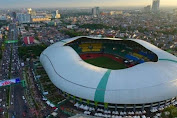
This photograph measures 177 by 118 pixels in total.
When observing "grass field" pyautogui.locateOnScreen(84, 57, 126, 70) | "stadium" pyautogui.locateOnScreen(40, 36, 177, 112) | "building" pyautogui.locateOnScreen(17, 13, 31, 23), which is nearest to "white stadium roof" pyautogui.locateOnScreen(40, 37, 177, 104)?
"stadium" pyautogui.locateOnScreen(40, 36, 177, 112)

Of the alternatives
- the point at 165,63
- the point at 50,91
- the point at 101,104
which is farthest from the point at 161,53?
the point at 50,91

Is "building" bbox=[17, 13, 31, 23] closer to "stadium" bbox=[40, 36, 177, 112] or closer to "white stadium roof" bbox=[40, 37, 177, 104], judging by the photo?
"stadium" bbox=[40, 36, 177, 112]

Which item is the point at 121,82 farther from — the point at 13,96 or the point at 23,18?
the point at 23,18

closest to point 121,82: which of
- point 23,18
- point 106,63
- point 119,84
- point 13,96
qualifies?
point 119,84

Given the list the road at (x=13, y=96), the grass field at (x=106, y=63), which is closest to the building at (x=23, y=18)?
the road at (x=13, y=96)

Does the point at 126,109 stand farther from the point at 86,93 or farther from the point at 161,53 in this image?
the point at 161,53
